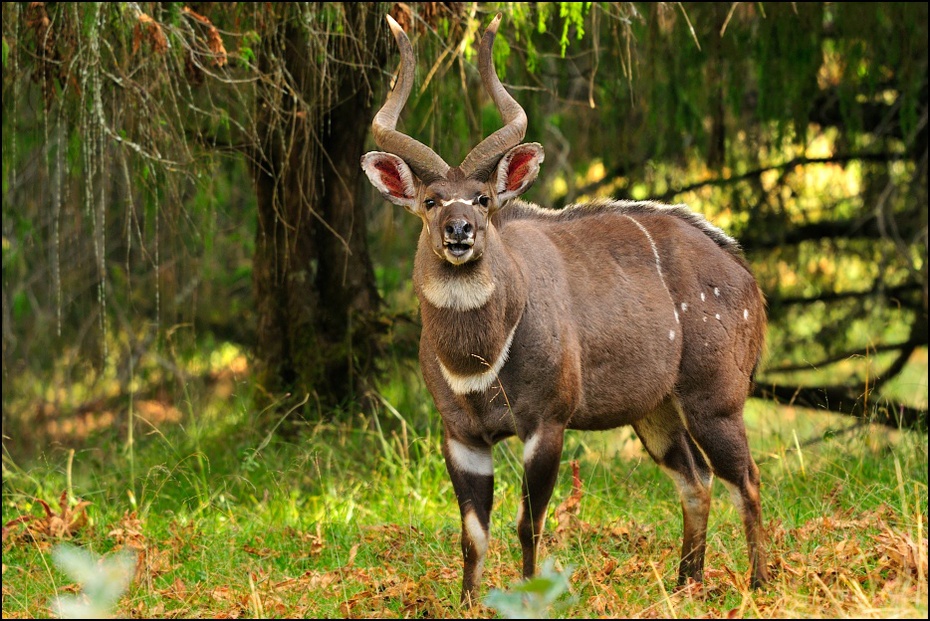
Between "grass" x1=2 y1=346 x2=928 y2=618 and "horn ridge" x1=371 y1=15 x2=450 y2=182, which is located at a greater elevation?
"horn ridge" x1=371 y1=15 x2=450 y2=182

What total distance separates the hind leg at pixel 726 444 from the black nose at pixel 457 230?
1.36m

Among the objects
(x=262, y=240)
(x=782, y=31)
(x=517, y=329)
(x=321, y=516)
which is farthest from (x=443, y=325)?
(x=782, y=31)

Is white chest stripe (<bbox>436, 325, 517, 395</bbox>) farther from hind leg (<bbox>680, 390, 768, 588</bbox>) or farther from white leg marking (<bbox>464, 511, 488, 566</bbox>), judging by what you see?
hind leg (<bbox>680, 390, 768, 588</bbox>)

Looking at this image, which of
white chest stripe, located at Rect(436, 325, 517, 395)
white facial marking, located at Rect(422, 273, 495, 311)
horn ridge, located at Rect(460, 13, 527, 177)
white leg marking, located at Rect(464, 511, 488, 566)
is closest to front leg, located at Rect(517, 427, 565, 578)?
white leg marking, located at Rect(464, 511, 488, 566)

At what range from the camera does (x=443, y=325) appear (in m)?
4.70

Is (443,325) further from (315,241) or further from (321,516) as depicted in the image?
(315,241)

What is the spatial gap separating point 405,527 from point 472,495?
1098mm

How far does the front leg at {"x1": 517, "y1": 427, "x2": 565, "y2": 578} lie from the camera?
4645mm

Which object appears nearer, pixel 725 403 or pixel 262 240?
pixel 725 403

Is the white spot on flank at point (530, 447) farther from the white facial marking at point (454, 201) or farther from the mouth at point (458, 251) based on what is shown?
the white facial marking at point (454, 201)

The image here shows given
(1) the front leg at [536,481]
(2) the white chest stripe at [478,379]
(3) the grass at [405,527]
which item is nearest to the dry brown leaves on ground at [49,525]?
(3) the grass at [405,527]

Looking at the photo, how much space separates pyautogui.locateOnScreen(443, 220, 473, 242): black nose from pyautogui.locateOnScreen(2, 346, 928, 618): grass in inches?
50.3

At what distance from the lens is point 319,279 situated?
728cm

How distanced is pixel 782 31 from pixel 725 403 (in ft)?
9.51
